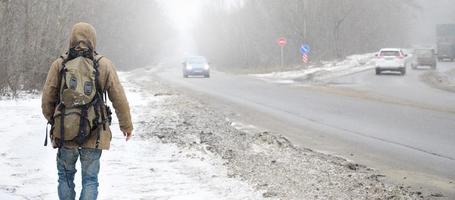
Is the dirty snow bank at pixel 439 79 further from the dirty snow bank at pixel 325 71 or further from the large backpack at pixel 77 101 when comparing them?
the large backpack at pixel 77 101

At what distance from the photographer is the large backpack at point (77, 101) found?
4430 mm

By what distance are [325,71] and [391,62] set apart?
16.2 ft

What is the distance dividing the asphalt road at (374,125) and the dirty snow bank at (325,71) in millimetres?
12964

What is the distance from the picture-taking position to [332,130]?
12.5 m

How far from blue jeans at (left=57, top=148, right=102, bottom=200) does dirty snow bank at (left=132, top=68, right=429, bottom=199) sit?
218cm

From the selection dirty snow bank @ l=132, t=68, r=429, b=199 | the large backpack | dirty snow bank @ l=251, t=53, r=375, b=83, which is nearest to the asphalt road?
dirty snow bank @ l=132, t=68, r=429, b=199

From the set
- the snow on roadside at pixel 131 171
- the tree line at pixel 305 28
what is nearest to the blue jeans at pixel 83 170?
the snow on roadside at pixel 131 171

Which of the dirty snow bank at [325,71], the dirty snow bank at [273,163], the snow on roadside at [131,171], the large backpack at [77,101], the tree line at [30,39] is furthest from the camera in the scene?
the dirty snow bank at [325,71]

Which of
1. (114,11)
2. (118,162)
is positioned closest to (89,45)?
(118,162)

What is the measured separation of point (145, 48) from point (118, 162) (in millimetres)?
77951

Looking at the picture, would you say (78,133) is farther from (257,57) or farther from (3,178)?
(257,57)

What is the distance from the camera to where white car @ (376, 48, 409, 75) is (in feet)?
122

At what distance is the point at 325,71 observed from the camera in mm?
40500

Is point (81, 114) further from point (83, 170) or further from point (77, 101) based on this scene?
point (83, 170)
